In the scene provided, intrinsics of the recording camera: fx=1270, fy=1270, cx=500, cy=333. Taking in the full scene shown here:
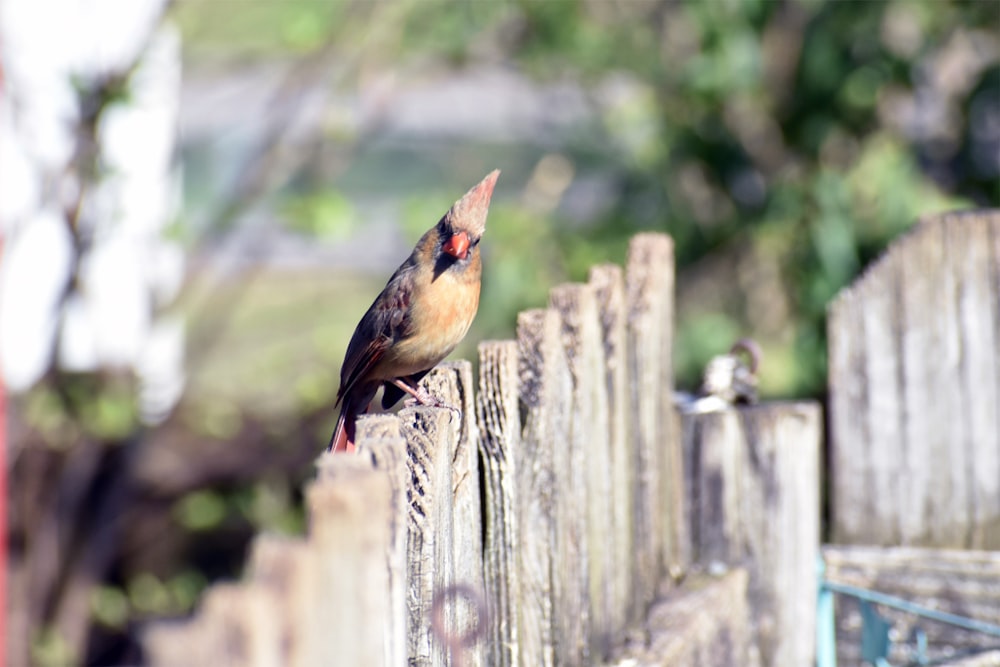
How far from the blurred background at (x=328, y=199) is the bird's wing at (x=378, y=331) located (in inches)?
49.6

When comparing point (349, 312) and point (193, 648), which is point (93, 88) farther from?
point (193, 648)

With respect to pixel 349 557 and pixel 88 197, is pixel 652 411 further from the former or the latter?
pixel 88 197

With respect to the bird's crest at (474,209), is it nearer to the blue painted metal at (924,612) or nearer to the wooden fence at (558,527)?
the wooden fence at (558,527)

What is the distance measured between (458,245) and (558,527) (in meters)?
0.84

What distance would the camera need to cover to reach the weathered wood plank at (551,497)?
160 cm

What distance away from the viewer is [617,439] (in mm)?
1892

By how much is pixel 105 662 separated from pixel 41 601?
499 mm

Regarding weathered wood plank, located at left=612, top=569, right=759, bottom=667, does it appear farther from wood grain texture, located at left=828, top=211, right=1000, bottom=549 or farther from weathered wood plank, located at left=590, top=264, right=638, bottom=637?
wood grain texture, located at left=828, top=211, right=1000, bottom=549

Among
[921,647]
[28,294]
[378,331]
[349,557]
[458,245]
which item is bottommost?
[921,647]

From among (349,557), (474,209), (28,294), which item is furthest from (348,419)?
(28,294)

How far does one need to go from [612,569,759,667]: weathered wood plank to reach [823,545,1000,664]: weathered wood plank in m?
0.20

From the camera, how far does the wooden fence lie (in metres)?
0.94

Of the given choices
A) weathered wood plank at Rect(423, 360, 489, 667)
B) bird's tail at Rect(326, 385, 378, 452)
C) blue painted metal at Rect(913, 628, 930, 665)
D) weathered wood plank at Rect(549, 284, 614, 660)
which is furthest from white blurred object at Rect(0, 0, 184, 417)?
blue painted metal at Rect(913, 628, 930, 665)

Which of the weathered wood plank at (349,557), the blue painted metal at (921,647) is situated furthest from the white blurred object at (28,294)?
the weathered wood plank at (349,557)
